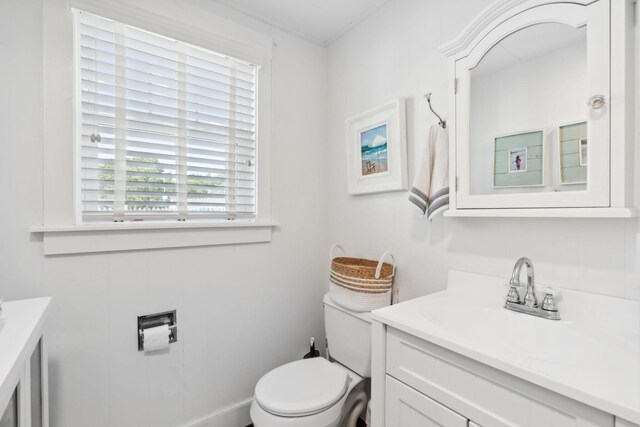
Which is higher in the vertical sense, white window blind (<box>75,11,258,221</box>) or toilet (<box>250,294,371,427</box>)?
white window blind (<box>75,11,258,221</box>)

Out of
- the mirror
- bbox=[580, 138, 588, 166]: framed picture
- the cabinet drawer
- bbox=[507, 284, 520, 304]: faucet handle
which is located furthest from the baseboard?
bbox=[580, 138, 588, 166]: framed picture

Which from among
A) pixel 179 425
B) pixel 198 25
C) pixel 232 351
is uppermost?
pixel 198 25

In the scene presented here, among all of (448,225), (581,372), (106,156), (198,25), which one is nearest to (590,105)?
(448,225)

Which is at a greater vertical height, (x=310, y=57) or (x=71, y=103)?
(x=310, y=57)

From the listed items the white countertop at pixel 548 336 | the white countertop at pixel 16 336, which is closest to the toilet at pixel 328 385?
the white countertop at pixel 548 336

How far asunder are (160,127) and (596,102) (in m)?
1.67

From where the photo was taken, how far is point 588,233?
98cm

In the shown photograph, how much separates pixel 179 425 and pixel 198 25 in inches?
78.0

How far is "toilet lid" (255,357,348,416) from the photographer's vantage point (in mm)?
1184

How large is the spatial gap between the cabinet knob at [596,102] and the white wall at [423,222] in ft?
1.14

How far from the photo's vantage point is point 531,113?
1064 millimetres

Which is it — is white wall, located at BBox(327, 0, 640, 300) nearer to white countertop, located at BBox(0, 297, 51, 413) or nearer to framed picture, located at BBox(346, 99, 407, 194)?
framed picture, located at BBox(346, 99, 407, 194)

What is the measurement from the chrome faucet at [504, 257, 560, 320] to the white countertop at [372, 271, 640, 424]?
0.9 inches

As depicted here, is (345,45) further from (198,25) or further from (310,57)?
(198,25)
